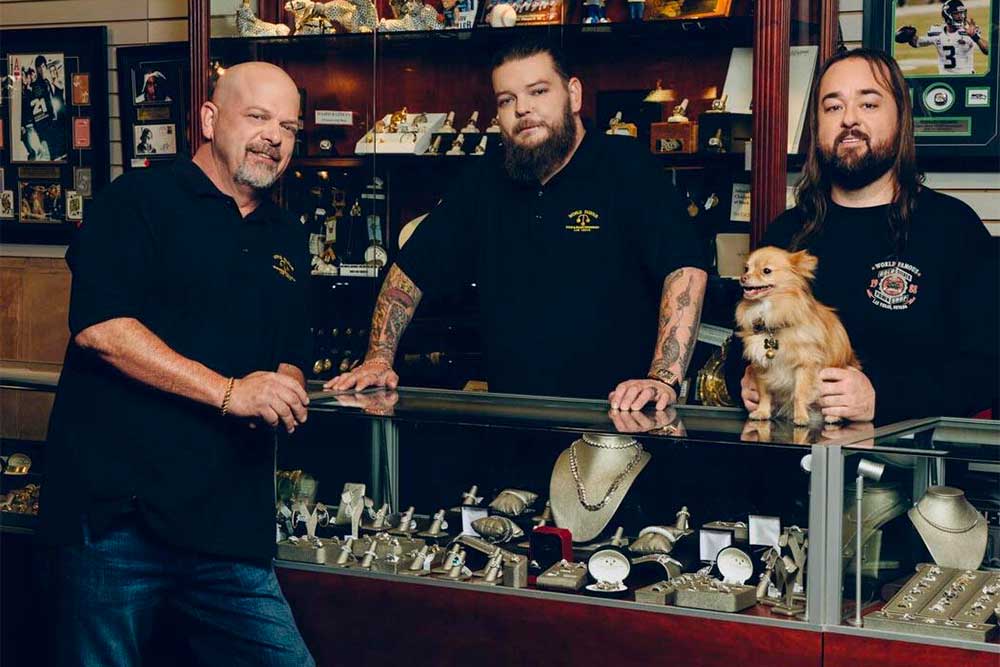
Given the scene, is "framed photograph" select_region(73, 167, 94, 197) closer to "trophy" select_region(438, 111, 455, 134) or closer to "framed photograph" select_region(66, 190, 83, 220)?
"framed photograph" select_region(66, 190, 83, 220)

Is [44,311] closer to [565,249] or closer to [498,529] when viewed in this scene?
[565,249]

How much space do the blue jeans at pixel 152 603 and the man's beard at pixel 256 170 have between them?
2.31ft

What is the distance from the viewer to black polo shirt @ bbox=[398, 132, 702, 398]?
308 cm

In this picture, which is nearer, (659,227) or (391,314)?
(659,227)

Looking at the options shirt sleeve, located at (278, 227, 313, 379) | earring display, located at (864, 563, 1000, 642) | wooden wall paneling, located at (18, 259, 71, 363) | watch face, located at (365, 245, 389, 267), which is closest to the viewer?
earring display, located at (864, 563, 1000, 642)

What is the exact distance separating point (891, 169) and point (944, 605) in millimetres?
1061

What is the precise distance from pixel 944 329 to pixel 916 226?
0.77 ft

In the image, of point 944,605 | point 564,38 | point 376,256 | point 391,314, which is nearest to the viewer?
point 944,605

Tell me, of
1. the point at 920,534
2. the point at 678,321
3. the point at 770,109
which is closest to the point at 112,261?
the point at 678,321

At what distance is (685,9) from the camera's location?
4043 millimetres

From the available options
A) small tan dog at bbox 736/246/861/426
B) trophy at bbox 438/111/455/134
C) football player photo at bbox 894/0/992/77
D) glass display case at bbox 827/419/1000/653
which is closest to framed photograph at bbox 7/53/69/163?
trophy at bbox 438/111/455/134

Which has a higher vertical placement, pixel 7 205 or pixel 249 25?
pixel 249 25

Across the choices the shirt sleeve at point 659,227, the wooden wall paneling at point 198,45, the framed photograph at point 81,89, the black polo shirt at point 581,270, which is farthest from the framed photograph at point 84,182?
the shirt sleeve at point 659,227

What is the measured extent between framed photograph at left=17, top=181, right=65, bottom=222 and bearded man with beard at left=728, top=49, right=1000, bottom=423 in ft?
13.1
